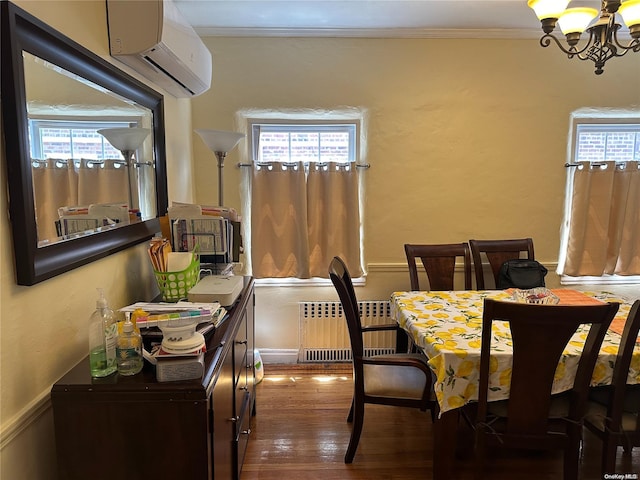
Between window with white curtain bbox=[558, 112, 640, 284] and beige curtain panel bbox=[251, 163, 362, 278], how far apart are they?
1.59 meters

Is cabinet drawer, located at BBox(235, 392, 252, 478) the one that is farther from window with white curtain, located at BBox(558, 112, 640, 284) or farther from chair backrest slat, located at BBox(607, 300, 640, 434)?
window with white curtain, located at BBox(558, 112, 640, 284)

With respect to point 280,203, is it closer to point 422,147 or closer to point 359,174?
point 359,174

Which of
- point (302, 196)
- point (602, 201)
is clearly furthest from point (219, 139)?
point (602, 201)

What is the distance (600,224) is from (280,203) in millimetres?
2332

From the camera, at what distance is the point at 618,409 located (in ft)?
5.68

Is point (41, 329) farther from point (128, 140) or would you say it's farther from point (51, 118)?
point (128, 140)

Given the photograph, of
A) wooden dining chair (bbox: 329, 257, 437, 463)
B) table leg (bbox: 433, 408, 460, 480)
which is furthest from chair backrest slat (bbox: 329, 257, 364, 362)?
table leg (bbox: 433, 408, 460, 480)

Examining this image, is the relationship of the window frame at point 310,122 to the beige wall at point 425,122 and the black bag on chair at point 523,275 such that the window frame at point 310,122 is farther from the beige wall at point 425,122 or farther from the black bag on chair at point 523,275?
the black bag on chair at point 523,275

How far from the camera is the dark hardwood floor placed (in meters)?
2.08

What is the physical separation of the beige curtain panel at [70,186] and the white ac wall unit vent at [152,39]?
45 cm

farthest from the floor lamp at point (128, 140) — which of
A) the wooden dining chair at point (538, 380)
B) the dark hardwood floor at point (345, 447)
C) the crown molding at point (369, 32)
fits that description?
the wooden dining chair at point (538, 380)

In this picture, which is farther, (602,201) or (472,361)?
(602,201)

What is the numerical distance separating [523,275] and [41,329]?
105 inches

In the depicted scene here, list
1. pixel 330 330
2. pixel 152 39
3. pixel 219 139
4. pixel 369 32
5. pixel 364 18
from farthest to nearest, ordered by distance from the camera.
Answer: pixel 330 330 → pixel 369 32 → pixel 364 18 → pixel 219 139 → pixel 152 39
